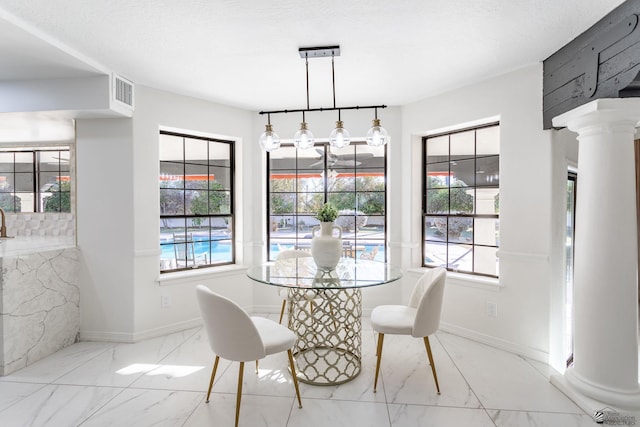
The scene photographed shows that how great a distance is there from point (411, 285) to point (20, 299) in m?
3.63

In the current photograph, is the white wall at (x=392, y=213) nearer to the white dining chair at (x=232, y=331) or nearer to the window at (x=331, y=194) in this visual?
the window at (x=331, y=194)

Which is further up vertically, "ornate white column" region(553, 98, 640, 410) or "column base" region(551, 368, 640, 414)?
"ornate white column" region(553, 98, 640, 410)

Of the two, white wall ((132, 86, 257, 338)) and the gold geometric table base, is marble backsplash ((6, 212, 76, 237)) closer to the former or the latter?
white wall ((132, 86, 257, 338))

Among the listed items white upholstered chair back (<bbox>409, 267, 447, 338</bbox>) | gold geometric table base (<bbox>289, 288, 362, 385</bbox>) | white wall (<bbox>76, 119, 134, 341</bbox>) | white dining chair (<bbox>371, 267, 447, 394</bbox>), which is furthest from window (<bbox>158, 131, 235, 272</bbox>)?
white upholstered chair back (<bbox>409, 267, 447, 338</bbox>)

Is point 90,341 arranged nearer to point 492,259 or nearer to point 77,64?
point 77,64

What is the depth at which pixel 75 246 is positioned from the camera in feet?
10.5

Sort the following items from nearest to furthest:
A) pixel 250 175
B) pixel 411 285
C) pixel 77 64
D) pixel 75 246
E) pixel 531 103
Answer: pixel 77 64, pixel 531 103, pixel 75 246, pixel 411 285, pixel 250 175

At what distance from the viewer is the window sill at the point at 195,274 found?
3.43 meters

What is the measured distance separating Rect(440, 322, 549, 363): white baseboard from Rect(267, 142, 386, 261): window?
1.13m

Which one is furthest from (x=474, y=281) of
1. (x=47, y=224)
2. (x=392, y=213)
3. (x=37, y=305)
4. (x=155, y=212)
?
(x=47, y=224)

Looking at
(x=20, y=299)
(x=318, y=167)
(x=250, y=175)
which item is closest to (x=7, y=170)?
(x=20, y=299)

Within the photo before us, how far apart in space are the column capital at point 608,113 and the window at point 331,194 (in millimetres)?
2100

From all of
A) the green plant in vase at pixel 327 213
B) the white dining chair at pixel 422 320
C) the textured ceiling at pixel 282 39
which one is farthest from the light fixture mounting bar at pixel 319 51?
the white dining chair at pixel 422 320

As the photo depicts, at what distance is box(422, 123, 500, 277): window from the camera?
3299mm
